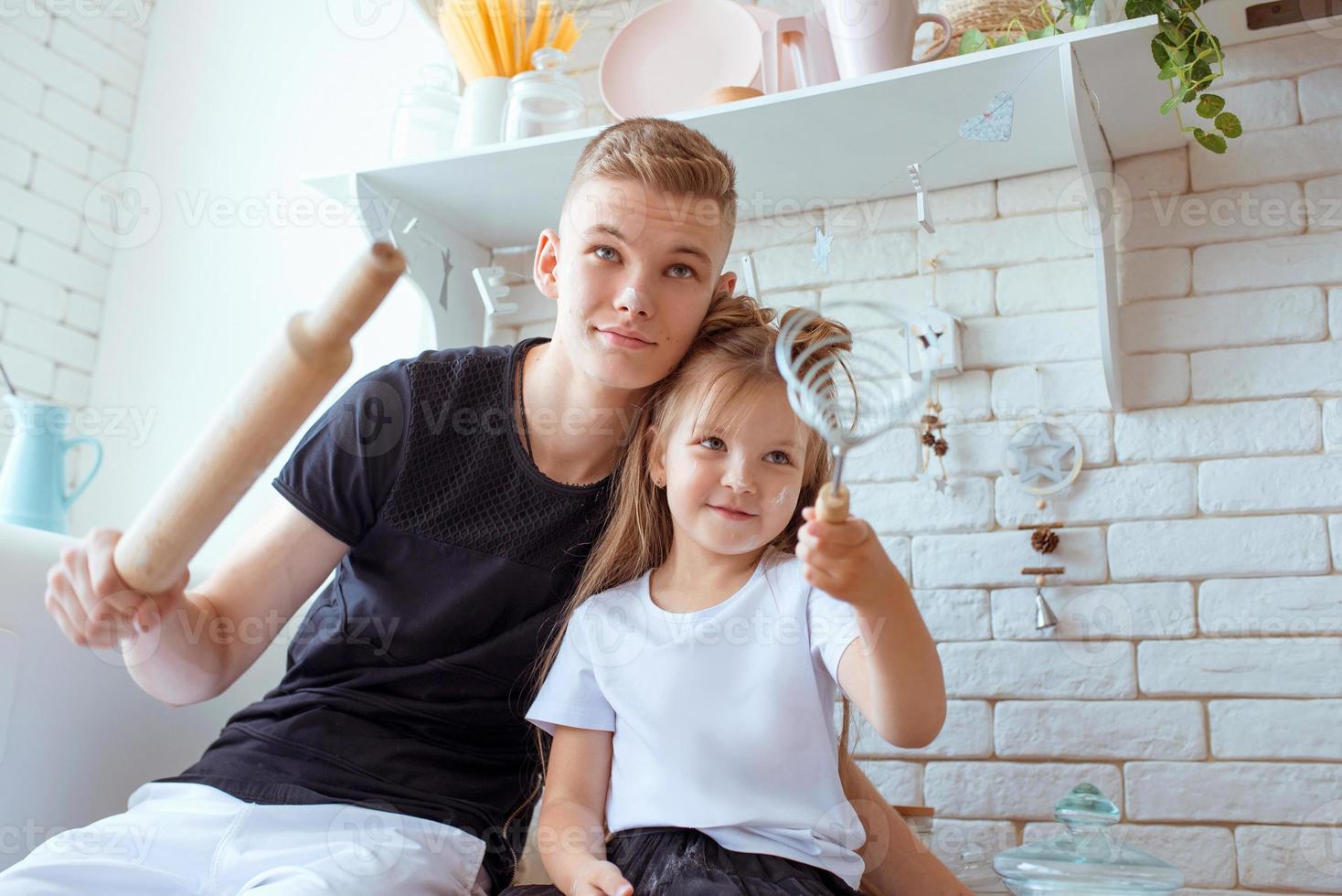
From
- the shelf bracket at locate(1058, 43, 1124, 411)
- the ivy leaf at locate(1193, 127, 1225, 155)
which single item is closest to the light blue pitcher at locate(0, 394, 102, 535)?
the shelf bracket at locate(1058, 43, 1124, 411)

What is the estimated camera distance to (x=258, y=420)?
2.11ft

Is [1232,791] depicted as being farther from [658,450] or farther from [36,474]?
[36,474]

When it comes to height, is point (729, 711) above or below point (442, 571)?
below

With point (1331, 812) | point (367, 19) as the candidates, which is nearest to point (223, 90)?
point (367, 19)

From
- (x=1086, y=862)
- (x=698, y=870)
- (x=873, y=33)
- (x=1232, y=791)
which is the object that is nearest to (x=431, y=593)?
(x=698, y=870)

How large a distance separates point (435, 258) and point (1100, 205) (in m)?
0.94

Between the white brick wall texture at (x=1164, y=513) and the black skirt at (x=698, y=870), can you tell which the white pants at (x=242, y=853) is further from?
the white brick wall texture at (x=1164, y=513)

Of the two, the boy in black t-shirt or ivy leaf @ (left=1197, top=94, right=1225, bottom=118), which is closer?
the boy in black t-shirt

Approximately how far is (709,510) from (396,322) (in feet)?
3.21

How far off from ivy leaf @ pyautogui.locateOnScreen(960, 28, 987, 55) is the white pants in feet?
3.48

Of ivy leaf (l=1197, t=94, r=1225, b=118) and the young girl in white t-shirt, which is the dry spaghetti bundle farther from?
ivy leaf (l=1197, t=94, r=1225, b=118)

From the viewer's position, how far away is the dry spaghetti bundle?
5.54 feet

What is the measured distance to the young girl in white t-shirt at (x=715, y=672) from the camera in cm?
101

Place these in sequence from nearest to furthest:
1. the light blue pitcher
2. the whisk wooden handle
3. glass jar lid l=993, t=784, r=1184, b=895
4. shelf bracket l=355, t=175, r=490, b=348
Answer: the whisk wooden handle → glass jar lid l=993, t=784, r=1184, b=895 → the light blue pitcher → shelf bracket l=355, t=175, r=490, b=348
